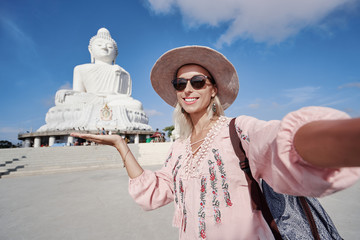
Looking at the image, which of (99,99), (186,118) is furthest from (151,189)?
(99,99)

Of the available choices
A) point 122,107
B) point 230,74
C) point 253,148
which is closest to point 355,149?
point 253,148

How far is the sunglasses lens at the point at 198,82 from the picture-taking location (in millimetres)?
1331

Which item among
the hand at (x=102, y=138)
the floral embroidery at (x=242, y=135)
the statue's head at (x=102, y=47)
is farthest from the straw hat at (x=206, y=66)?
the statue's head at (x=102, y=47)

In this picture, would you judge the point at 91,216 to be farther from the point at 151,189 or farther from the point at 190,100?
the point at 190,100

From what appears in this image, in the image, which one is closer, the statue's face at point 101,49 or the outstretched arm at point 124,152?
the outstretched arm at point 124,152

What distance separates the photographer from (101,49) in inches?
803

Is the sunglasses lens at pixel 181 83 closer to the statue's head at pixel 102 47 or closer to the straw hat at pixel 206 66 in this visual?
the straw hat at pixel 206 66

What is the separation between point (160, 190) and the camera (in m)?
1.29

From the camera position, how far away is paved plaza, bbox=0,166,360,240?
2447 mm

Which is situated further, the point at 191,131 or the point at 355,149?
the point at 191,131

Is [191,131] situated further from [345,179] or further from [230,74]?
[345,179]

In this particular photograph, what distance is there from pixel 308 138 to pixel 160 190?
1.04 m

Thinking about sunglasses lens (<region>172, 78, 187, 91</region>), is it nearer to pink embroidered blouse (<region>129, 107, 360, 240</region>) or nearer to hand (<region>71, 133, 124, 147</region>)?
pink embroidered blouse (<region>129, 107, 360, 240</region>)

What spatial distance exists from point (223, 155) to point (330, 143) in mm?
620
